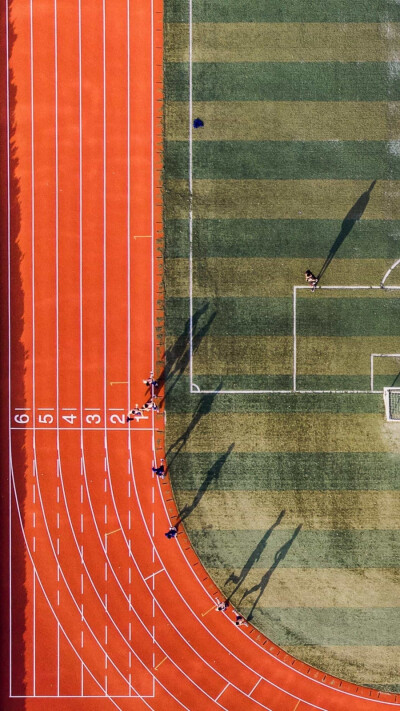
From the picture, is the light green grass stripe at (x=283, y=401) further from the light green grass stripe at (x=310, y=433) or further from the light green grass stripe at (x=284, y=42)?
the light green grass stripe at (x=284, y=42)

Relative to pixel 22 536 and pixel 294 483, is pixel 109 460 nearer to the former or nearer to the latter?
pixel 22 536

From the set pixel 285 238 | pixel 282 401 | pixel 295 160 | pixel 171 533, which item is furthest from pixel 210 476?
pixel 295 160

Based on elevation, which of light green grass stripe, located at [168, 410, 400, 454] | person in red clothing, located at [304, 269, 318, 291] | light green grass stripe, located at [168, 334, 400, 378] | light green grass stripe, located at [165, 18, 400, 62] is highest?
light green grass stripe, located at [165, 18, 400, 62]

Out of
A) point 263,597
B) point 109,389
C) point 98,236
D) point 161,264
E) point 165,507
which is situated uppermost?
point 98,236

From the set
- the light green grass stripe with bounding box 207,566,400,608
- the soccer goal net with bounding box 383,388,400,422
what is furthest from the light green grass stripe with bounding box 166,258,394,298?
the light green grass stripe with bounding box 207,566,400,608

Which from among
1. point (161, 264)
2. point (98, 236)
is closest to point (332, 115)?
point (161, 264)

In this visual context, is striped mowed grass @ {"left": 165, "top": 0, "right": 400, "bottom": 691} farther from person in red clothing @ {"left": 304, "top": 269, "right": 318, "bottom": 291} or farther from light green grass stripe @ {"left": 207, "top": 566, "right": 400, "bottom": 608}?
person in red clothing @ {"left": 304, "top": 269, "right": 318, "bottom": 291}

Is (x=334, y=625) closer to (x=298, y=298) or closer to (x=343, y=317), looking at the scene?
Result: (x=343, y=317)

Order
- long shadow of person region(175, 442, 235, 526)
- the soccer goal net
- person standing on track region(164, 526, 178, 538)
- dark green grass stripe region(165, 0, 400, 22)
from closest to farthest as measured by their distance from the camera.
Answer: the soccer goal net < person standing on track region(164, 526, 178, 538) < dark green grass stripe region(165, 0, 400, 22) < long shadow of person region(175, 442, 235, 526)
